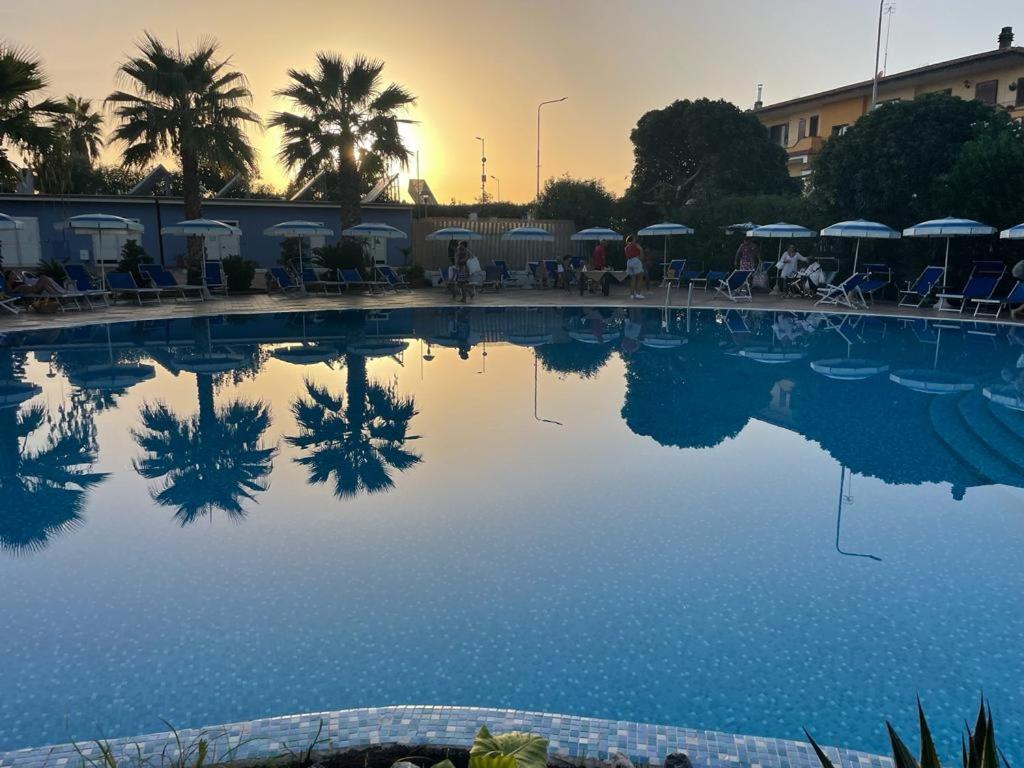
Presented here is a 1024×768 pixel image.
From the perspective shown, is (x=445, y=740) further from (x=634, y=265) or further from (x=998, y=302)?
(x=634, y=265)

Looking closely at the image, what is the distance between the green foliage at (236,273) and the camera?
1894 cm

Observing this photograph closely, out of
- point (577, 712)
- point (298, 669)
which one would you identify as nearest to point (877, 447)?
point (577, 712)

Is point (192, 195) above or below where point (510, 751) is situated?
above

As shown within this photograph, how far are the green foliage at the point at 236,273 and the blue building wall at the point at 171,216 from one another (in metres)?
2.64

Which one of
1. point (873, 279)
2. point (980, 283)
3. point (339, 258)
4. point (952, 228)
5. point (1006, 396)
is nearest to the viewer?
point (1006, 396)

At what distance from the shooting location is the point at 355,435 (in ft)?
22.4

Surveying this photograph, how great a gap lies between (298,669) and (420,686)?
0.53m

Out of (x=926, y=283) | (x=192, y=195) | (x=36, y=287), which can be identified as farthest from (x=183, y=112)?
(x=926, y=283)

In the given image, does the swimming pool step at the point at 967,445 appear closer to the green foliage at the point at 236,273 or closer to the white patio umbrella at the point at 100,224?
the white patio umbrella at the point at 100,224


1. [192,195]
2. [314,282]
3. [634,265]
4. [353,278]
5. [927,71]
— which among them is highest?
[927,71]

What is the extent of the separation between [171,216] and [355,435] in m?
18.2

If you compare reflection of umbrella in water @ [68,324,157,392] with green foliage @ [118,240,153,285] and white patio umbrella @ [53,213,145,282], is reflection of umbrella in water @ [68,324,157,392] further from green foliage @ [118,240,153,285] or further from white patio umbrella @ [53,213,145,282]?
green foliage @ [118,240,153,285]

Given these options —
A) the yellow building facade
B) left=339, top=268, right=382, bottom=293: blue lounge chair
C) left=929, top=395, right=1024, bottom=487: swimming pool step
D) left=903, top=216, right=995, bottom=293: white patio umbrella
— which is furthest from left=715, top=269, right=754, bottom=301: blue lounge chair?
left=929, top=395, right=1024, bottom=487: swimming pool step

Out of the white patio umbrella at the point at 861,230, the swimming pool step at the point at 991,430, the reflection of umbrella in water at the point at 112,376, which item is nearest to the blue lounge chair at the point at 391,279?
the reflection of umbrella in water at the point at 112,376
